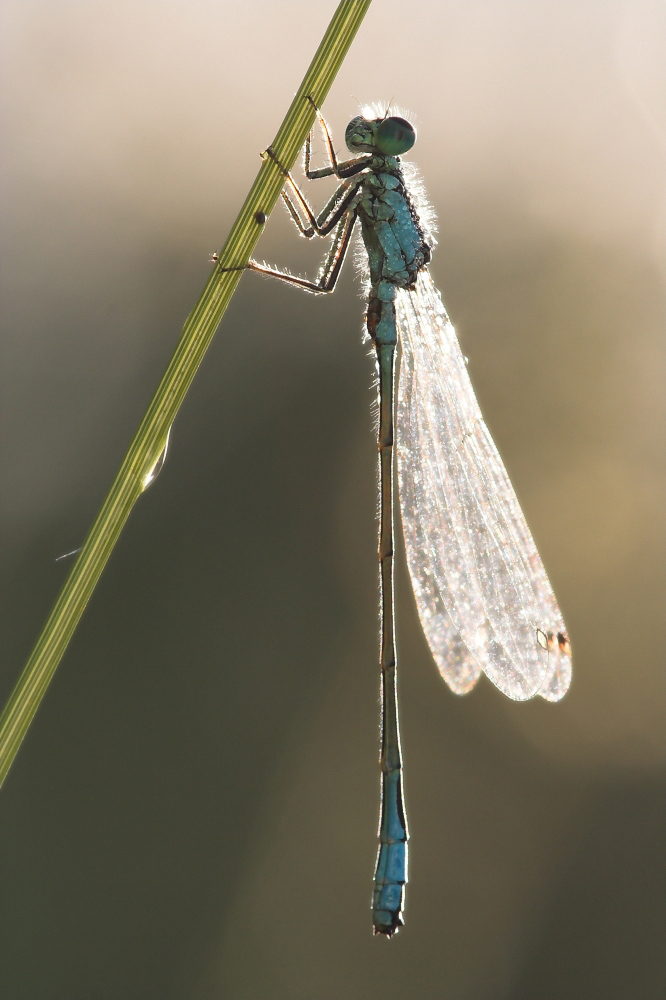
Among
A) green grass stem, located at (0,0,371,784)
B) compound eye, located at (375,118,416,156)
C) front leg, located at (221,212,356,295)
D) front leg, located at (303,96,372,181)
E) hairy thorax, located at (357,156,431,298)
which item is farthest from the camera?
hairy thorax, located at (357,156,431,298)

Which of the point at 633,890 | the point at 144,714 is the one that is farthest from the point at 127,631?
the point at 633,890

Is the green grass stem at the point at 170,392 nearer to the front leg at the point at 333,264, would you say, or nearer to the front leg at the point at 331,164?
the front leg at the point at 331,164

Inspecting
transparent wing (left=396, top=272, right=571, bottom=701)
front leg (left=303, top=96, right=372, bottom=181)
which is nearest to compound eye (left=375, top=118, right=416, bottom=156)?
front leg (left=303, top=96, right=372, bottom=181)

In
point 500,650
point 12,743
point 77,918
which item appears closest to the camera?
point 12,743

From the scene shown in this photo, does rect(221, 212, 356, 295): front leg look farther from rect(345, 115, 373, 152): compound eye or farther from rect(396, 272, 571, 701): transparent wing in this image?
rect(396, 272, 571, 701): transparent wing

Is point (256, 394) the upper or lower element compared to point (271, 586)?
upper

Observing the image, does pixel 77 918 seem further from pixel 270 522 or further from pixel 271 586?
pixel 270 522

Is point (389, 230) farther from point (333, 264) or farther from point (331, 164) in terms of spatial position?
point (331, 164)
